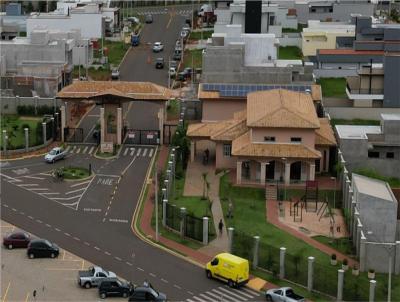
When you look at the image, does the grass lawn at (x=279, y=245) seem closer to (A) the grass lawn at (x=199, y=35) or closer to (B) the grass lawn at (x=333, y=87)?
(B) the grass lawn at (x=333, y=87)

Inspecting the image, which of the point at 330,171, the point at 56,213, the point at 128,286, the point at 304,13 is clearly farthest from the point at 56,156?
the point at 304,13

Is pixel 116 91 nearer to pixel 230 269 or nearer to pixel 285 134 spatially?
pixel 285 134

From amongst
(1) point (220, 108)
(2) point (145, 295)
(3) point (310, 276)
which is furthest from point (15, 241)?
(1) point (220, 108)

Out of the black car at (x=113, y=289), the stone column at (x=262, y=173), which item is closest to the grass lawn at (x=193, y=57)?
the stone column at (x=262, y=173)

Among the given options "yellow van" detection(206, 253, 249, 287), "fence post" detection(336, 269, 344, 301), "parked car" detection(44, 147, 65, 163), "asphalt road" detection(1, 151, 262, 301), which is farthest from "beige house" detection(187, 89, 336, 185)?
"fence post" detection(336, 269, 344, 301)

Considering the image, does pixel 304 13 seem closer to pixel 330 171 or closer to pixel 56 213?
pixel 330 171

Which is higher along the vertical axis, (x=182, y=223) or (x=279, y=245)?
(x=182, y=223)
